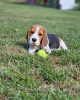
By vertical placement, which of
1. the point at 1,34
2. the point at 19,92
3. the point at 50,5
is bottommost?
the point at 19,92

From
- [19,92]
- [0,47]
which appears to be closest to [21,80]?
[19,92]

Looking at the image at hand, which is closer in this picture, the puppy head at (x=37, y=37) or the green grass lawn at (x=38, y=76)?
the green grass lawn at (x=38, y=76)

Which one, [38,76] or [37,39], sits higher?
[37,39]

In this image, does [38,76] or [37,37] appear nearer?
[38,76]

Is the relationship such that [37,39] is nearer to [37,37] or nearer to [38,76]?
[37,37]

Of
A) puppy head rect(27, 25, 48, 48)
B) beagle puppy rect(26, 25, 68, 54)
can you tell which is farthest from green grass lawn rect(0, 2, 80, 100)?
puppy head rect(27, 25, 48, 48)

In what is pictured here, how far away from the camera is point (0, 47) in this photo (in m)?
4.71

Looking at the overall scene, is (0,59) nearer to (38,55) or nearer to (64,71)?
(38,55)

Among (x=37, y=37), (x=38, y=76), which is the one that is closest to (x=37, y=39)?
(x=37, y=37)

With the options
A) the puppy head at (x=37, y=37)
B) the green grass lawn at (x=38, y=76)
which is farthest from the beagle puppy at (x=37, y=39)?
Answer: the green grass lawn at (x=38, y=76)

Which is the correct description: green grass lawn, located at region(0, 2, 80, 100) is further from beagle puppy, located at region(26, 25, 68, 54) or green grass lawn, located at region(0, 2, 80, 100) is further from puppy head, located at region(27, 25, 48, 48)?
puppy head, located at region(27, 25, 48, 48)

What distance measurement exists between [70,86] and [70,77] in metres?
0.35

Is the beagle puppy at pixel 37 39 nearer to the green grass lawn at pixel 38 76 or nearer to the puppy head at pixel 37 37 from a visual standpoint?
the puppy head at pixel 37 37

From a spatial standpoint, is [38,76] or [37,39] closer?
[38,76]
